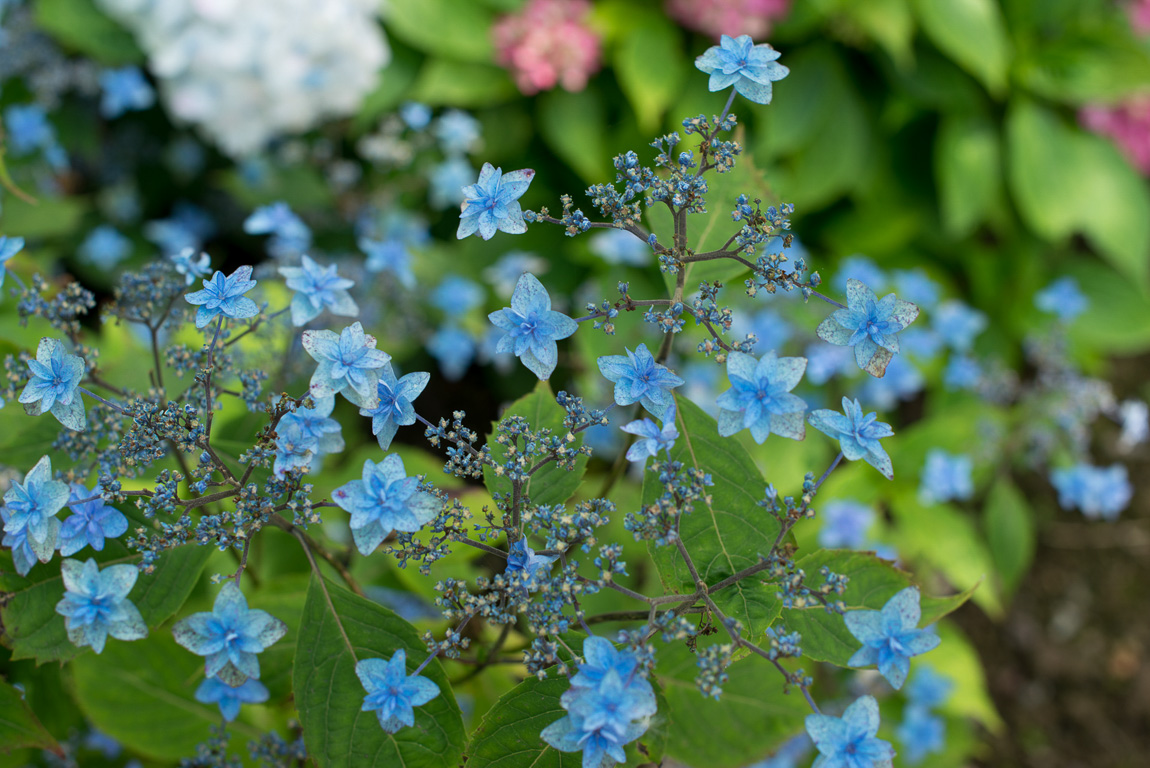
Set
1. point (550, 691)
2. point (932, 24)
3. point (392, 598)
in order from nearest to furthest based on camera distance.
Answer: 1. point (550, 691)
2. point (392, 598)
3. point (932, 24)

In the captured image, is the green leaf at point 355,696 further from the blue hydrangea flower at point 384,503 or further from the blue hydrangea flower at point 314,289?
the blue hydrangea flower at point 314,289

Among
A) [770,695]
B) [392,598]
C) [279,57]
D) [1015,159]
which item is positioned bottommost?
[392,598]

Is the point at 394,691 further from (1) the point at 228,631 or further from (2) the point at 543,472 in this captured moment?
(2) the point at 543,472

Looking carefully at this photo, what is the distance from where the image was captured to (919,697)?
226 cm

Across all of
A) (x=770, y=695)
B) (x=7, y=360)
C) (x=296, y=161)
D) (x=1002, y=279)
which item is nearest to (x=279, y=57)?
(x=296, y=161)

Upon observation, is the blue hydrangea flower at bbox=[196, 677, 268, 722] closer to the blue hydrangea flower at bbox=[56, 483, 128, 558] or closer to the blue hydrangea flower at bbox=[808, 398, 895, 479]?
the blue hydrangea flower at bbox=[56, 483, 128, 558]

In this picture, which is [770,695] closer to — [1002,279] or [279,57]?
[279,57]

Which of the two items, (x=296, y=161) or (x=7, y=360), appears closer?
(x=7, y=360)

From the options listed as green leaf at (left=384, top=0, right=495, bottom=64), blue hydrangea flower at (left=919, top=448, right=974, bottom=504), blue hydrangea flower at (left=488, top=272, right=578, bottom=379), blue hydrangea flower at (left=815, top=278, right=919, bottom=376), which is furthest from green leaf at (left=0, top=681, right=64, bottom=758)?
green leaf at (left=384, top=0, right=495, bottom=64)

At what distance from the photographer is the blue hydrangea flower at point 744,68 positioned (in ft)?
2.91

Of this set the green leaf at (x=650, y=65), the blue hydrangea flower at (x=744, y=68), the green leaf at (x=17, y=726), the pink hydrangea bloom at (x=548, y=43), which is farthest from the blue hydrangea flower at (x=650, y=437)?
the pink hydrangea bloom at (x=548, y=43)

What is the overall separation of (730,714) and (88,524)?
0.87 meters

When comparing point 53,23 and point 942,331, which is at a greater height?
point 53,23

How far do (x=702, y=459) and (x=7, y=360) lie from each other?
76cm
